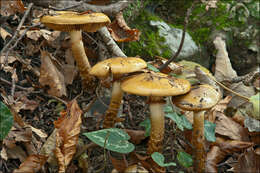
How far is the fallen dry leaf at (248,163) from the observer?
221cm

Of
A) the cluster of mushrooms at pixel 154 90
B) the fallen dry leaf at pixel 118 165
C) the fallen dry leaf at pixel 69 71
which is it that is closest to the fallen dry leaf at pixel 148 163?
the cluster of mushrooms at pixel 154 90

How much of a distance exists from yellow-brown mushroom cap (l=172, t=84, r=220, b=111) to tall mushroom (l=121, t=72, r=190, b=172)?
0.28ft

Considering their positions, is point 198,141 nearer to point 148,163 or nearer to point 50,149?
point 148,163

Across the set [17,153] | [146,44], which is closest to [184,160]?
[17,153]

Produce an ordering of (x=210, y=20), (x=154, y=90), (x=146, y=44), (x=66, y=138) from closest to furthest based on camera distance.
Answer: (x=154, y=90)
(x=66, y=138)
(x=146, y=44)
(x=210, y=20)

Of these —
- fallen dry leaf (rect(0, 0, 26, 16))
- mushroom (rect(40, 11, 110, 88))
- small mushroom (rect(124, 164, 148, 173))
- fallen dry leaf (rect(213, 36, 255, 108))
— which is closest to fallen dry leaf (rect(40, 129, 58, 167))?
small mushroom (rect(124, 164, 148, 173))

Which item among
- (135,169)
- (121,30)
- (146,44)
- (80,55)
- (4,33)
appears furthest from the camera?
(146,44)

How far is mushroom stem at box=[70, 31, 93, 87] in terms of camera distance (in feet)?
8.57

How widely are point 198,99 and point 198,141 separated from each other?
426 millimetres

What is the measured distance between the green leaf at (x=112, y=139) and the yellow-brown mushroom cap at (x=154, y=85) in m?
0.35

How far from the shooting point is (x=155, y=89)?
1.75m

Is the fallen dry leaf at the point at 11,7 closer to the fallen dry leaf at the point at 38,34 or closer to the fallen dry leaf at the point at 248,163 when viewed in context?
the fallen dry leaf at the point at 38,34

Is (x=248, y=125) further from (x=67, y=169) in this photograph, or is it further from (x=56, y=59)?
(x=56, y=59)

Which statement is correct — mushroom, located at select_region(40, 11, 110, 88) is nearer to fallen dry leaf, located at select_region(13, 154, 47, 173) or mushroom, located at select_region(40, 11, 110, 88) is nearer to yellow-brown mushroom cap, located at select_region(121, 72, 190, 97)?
yellow-brown mushroom cap, located at select_region(121, 72, 190, 97)
